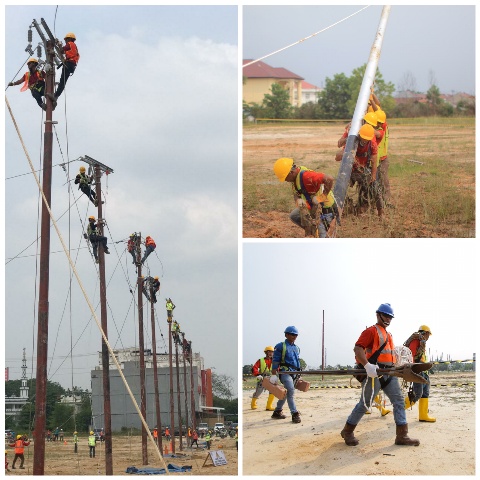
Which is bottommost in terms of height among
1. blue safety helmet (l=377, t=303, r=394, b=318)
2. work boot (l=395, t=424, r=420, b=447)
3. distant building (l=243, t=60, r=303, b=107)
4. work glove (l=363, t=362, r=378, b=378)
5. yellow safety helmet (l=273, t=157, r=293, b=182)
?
work boot (l=395, t=424, r=420, b=447)

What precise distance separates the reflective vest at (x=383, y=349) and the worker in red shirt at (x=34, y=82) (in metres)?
7.22

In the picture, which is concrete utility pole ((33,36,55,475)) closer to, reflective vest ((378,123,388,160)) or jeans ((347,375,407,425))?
reflective vest ((378,123,388,160))

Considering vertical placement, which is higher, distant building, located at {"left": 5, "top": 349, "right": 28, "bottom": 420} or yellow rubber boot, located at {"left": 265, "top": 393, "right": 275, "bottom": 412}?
yellow rubber boot, located at {"left": 265, "top": 393, "right": 275, "bottom": 412}

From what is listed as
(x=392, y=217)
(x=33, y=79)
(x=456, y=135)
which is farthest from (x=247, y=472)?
(x=456, y=135)

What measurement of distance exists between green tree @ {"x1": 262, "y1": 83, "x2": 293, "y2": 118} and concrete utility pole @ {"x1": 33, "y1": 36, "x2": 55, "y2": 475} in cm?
1300

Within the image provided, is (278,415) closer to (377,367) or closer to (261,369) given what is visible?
(377,367)

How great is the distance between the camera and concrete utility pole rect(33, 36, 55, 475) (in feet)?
47.4

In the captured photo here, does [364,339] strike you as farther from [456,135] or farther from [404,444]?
[456,135]

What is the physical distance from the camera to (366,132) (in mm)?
13242

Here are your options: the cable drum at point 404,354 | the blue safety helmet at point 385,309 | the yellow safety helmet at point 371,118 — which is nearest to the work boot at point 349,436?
the cable drum at point 404,354

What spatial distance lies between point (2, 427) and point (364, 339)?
5.61m

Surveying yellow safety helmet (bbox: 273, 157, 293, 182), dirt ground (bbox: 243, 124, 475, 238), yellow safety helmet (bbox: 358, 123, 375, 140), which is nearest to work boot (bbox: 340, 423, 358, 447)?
yellow safety helmet (bbox: 273, 157, 293, 182)

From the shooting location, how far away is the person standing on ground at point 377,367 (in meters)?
9.82

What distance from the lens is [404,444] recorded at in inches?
386
